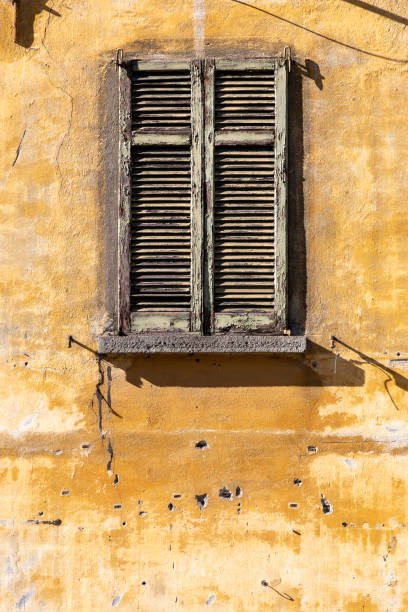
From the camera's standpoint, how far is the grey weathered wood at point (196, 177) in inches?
136

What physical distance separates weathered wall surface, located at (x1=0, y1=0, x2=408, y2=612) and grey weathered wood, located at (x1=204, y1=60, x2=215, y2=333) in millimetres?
254

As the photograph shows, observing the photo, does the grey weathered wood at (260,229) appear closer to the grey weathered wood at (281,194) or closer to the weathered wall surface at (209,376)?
the grey weathered wood at (281,194)

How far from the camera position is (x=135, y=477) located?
3.47 meters

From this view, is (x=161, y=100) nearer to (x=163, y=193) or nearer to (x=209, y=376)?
(x=163, y=193)

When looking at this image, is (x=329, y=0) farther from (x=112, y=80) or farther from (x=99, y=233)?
(x=99, y=233)

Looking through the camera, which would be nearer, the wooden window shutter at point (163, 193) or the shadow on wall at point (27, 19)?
the wooden window shutter at point (163, 193)

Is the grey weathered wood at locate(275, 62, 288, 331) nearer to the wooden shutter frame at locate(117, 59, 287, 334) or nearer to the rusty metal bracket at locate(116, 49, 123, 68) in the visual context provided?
the wooden shutter frame at locate(117, 59, 287, 334)

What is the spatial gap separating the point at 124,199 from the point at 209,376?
4.12 feet

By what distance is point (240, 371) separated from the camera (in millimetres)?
3492

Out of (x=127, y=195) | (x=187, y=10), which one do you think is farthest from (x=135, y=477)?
(x=187, y=10)

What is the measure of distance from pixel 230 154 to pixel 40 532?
269cm

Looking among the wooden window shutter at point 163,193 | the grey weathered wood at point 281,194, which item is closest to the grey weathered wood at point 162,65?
the wooden window shutter at point 163,193

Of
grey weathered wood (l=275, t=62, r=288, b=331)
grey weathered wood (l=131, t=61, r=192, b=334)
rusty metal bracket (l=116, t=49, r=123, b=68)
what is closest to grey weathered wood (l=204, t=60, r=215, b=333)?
grey weathered wood (l=131, t=61, r=192, b=334)

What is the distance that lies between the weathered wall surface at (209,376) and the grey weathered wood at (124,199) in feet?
0.48
